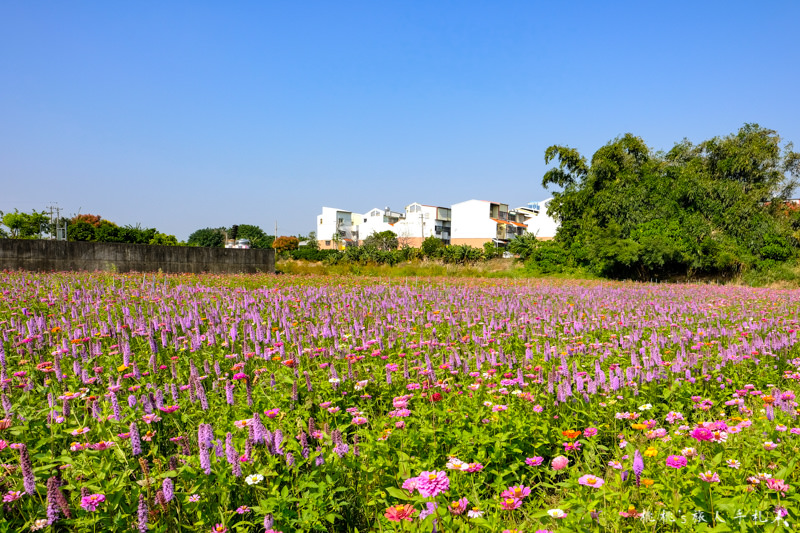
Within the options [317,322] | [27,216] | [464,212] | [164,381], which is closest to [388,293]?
[317,322]

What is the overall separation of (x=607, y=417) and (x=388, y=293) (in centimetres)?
737

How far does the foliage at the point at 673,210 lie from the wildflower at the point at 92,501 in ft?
82.1

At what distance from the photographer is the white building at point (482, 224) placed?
86.4 meters

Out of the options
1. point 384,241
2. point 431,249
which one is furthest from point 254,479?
point 384,241

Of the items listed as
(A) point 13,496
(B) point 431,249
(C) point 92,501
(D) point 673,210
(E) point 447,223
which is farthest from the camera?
(E) point 447,223

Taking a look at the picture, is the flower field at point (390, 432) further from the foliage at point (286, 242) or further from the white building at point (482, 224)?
the foliage at point (286, 242)

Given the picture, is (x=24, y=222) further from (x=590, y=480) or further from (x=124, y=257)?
(x=590, y=480)

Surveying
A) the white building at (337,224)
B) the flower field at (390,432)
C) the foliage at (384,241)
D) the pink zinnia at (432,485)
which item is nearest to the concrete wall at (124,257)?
the flower field at (390,432)

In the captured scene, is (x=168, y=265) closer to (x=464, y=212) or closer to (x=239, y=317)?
(x=239, y=317)

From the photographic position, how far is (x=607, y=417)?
11.6 ft

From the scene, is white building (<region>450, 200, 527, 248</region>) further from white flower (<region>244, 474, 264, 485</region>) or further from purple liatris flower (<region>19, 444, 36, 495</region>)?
purple liatris flower (<region>19, 444, 36, 495</region>)

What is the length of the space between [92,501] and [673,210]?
95.2 ft

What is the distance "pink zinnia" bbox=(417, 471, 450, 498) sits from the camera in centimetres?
186

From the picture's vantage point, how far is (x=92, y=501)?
2.00 m
